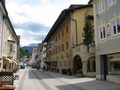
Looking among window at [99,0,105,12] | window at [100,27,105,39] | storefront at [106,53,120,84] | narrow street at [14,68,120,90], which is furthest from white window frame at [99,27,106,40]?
narrow street at [14,68,120,90]

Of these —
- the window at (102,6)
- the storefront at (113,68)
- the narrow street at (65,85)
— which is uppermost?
the window at (102,6)

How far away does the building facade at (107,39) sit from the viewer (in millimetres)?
15477

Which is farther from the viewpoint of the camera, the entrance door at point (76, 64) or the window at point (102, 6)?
the entrance door at point (76, 64)

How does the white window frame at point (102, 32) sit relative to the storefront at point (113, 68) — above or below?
above

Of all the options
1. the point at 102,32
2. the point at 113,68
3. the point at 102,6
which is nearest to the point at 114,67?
the point at 113,68

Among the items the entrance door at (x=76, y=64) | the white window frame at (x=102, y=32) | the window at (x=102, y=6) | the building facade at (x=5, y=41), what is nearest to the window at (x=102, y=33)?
the white window frame at (x=102, y=32)

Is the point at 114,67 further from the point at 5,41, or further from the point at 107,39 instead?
the point at 5,41

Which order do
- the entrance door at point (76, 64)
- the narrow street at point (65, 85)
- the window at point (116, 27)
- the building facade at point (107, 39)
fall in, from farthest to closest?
the entrance door at point (76, 64) → the building facade at point (107, 39) → the window at point (116, 27) → the narrow street at point (65, 85)

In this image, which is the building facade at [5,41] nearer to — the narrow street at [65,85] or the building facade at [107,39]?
the narrow street at [65,85]

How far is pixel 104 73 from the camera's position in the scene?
1825 cm

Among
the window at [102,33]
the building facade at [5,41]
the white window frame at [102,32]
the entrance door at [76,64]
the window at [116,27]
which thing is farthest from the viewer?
the entrance door at [76,64]

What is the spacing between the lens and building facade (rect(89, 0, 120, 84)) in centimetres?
1548

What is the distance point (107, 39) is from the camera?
17.0m

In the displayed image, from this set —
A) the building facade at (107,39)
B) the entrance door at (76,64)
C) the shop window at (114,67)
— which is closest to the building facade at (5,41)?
the entrance door at (76,64)
